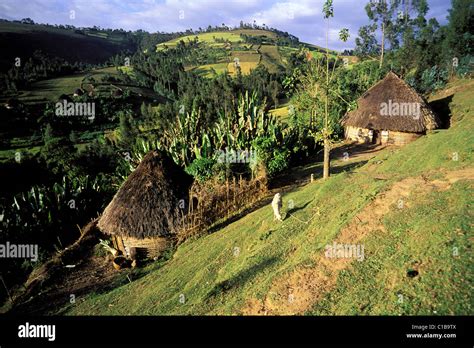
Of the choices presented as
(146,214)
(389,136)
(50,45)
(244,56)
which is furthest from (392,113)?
(50,45)

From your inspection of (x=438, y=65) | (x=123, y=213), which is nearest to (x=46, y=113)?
(x=123, y=213)

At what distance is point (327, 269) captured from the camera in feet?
22.6

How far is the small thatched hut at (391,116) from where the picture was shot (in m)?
21.5

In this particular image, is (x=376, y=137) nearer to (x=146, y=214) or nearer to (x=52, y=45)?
(x=146, y=214)

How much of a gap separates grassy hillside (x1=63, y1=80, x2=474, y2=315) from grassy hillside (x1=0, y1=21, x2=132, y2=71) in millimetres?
94722

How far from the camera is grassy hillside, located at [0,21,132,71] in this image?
101m

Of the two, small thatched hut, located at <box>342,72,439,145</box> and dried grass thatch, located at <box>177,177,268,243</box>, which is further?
small thatched hut, located at <box>342,72,439,145</box>

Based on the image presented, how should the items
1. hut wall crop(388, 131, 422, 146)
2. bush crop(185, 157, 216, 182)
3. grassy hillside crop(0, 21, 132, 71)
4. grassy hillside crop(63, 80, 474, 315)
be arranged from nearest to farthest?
1. grassy hillside crop(63, 80, 474, 315)
2. bush crop(185, 157, 216, 182)
3. hut wall crop(388, 131, 422, 146)
4. grassy hillside crop(0, 21, 132, 71)

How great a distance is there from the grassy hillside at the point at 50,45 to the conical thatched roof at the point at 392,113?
9111 centimetres

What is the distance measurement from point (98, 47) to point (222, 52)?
6966cm
